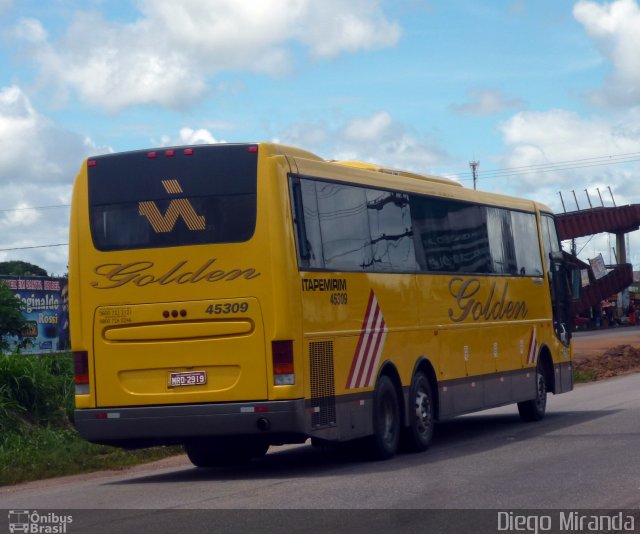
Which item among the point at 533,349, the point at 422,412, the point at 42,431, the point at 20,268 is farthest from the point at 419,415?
the point at 20,268

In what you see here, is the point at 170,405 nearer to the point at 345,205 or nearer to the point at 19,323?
the point at 345,205

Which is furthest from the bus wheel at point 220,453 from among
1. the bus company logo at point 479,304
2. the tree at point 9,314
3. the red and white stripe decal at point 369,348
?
the tree at point 9,314

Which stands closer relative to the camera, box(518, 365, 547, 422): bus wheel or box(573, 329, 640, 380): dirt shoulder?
box(518, 365, 547, 422): bus wheel

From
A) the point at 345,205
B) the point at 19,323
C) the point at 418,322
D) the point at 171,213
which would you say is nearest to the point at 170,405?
the point at 171,213

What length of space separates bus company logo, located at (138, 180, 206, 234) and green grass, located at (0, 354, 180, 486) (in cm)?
393

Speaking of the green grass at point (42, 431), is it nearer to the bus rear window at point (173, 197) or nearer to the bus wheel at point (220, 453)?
the bus wheel at point (220, 453)

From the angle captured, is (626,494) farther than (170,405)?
No

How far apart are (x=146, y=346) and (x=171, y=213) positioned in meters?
1.47

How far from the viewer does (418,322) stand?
15.4 m

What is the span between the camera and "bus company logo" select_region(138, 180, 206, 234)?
12586mm

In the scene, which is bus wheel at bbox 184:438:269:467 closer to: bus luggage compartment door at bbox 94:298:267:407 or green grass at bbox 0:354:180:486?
green grass at bbox 0:354:180:486

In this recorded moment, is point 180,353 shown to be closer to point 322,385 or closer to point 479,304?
point 322,385

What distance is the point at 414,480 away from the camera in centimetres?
1180
